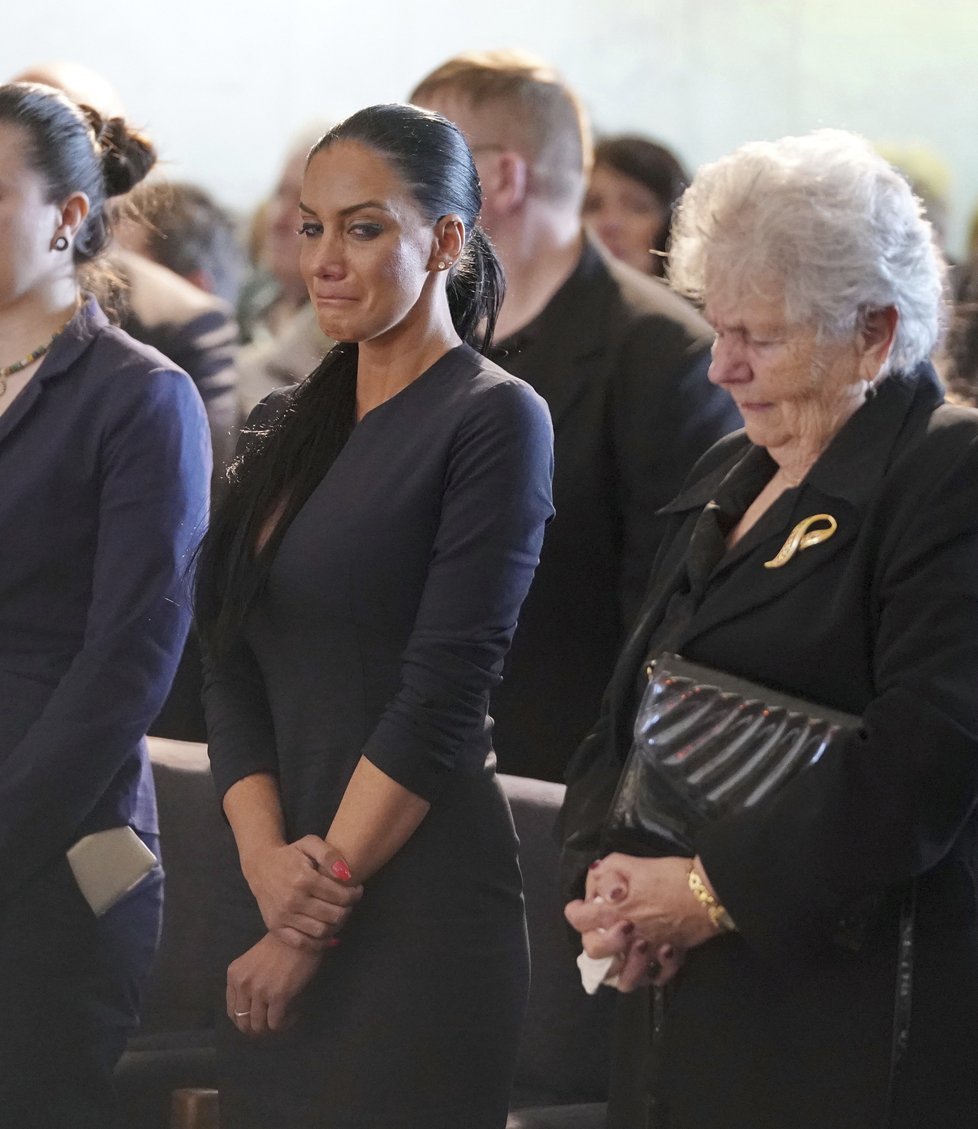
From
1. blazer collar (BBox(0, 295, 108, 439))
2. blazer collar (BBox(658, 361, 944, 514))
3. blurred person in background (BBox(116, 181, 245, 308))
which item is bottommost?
blurred person in background (BBox(116, 181, 245, 308))

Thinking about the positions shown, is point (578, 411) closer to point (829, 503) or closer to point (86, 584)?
point (86, 584)

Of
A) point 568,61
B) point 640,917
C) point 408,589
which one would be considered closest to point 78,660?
point 408,589

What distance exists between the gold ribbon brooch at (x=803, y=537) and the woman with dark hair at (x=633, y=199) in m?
2.19

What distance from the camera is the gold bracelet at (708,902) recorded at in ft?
5.53

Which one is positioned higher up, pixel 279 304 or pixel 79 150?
pixel 79 150

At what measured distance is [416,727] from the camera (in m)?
1.83

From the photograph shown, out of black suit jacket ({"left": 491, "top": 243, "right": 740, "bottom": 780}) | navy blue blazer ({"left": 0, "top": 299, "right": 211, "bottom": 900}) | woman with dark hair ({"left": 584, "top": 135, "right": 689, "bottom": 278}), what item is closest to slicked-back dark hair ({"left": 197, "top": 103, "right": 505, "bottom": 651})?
navy blue blazer ({"left": 0, "top": 299, "right": 211, "bottom": 900})

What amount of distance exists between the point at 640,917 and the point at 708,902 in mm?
75

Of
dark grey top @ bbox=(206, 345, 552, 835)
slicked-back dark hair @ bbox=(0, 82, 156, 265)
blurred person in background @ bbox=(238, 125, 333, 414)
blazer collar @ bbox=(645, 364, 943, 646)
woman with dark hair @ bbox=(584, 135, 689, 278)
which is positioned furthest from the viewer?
blurred person in background @ bbox=(238, 125, 333, 414)

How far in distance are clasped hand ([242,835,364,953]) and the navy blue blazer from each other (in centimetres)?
37

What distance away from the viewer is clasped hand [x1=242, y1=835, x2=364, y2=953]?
185 cm

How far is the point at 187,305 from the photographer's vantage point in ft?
12.1

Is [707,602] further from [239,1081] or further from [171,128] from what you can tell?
[171,128]

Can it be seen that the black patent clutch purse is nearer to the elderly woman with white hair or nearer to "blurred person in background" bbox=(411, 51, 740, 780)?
the elderly woman with white hair
